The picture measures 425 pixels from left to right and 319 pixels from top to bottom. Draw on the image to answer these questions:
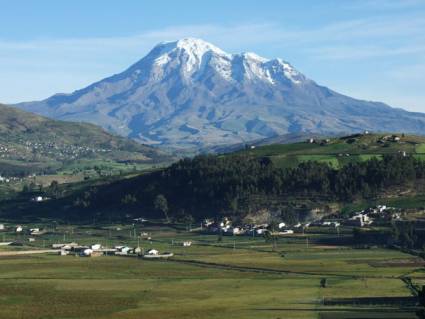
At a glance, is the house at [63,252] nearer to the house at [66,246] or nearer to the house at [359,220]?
the house at [66,246]

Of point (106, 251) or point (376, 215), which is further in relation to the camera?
point (376, 215)

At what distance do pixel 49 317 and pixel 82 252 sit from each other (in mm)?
73168

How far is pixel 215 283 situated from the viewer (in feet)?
385

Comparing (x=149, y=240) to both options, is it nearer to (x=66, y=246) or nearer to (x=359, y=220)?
(x=66, y=246)

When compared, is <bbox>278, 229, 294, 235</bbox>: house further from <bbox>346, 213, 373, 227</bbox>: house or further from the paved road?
the paved road

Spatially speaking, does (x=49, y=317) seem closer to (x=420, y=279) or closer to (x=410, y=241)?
(x=420, y=279)

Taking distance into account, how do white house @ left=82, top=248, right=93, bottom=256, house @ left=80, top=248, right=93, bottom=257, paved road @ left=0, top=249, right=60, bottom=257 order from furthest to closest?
paved road @ left=0, top=249, right=60, bottom=257 → white house @ left=82, top=248, right=93, bottom=256 → house @ left=80, top=248, right=93, bottom=257

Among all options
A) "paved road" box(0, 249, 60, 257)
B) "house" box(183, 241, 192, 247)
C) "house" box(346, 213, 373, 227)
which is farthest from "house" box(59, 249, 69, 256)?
"house" box(346, 213, 373, 227)

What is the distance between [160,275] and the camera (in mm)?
127438

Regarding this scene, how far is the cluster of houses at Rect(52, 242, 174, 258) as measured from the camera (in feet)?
522

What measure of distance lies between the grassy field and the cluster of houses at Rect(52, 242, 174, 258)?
4026 mm

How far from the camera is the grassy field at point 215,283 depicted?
309ft

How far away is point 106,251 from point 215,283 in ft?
173

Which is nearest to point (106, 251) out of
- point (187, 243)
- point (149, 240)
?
point (187, 243)
